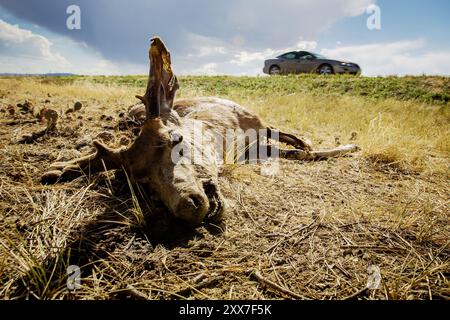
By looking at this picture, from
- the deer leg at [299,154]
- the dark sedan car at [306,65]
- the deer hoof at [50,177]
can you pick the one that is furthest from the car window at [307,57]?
the deer hoof at [50,177]

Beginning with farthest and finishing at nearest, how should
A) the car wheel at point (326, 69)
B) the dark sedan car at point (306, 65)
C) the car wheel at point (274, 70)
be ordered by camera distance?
the car wheel at point (274, 70) → the car wheel at point (326, 69) → the dark sedan car at point (306, 65)

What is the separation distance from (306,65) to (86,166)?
13.3 metres

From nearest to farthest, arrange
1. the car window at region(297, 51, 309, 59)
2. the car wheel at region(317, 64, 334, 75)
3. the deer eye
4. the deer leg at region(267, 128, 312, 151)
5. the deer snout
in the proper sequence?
the deer snout, the deer eye, the deer leg at region(267, 128, 312, 151), the car wheel at region(317, 64, 334, 75), the car window at region(297, 51, 309, 59)

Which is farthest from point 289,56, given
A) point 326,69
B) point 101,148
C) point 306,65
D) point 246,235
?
point 246,235

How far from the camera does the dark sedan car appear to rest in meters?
12.9

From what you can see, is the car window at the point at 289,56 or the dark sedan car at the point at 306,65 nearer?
the dark sedan car at the point at 306,65

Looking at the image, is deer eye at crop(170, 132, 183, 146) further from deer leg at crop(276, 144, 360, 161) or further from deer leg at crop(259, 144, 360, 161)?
deer leg at crop(276, 144, 360, 161)

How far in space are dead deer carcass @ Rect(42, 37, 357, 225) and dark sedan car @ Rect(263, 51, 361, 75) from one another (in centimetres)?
1188

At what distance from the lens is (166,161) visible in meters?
1.82

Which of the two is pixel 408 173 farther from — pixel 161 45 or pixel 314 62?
pixel 314 62

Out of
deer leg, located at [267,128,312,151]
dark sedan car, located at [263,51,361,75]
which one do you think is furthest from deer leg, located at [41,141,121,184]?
dark sedan car, located at [263,51,361,75]

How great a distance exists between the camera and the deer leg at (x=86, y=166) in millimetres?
2082

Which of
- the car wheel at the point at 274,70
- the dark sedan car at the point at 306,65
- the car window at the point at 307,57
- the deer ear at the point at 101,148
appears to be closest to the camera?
the deer ear at the point at 101,148

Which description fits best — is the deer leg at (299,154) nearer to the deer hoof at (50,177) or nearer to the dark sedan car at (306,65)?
the deer hoof at (50,177)
